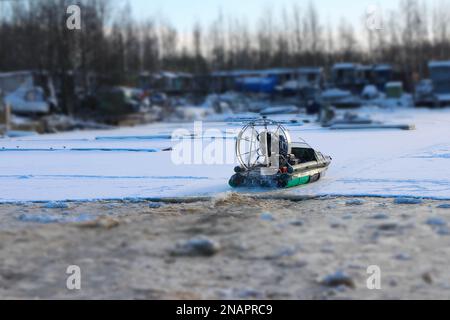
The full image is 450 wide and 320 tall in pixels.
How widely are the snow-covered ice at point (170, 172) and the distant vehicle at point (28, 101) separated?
29.9 metres

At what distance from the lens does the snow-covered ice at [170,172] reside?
11.9 meters

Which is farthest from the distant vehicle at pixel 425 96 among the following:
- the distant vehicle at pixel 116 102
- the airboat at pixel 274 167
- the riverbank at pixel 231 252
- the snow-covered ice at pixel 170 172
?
the riverbank at pixel 231 252

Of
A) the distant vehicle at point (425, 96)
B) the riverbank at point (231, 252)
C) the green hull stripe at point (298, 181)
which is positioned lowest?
the riverbank at point (231, 252)

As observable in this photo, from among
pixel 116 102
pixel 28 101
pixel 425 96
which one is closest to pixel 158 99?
pixel 116 102

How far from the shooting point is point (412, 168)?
14781 mm

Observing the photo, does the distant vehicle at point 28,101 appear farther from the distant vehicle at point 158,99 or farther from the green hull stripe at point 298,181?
the green hull stripe at point 298,181

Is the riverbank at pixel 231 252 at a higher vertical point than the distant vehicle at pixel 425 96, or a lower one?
lower

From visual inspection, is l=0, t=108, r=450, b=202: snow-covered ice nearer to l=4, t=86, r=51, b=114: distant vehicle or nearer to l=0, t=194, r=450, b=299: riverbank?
l=0, t=194, r=450, b=299: riverbank

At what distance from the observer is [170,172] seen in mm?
15219

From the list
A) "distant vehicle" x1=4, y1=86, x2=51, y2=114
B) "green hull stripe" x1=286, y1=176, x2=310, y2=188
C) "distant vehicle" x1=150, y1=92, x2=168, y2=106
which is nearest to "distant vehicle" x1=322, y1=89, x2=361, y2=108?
"distant vehicle" x1=150, y1=92, x2=168, y2=106

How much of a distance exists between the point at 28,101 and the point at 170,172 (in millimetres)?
41311

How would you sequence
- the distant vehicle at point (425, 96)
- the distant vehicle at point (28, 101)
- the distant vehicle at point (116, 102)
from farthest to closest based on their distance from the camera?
the distant vehicle at point (425, 96)
the distant vehicle at point (116, 102)
the distant vehicle at point (28, 101)
